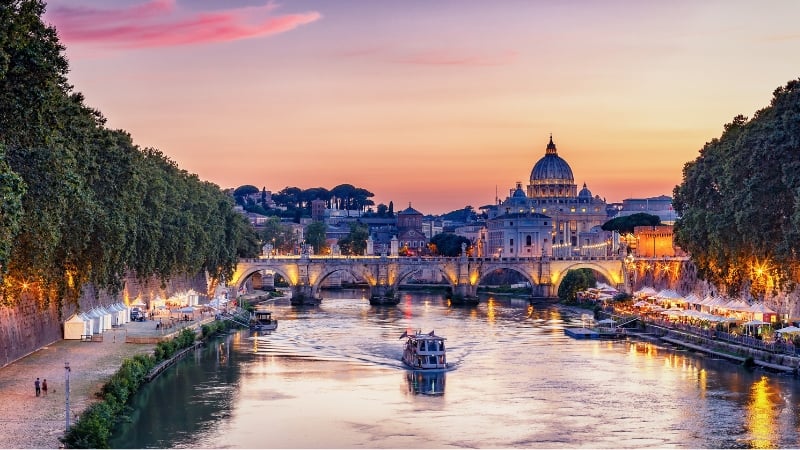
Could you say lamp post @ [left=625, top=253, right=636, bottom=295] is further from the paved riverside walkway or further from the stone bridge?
the paved riverside walkway

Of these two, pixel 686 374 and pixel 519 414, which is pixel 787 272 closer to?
pixel 686 374

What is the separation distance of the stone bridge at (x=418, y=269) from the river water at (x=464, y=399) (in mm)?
44643

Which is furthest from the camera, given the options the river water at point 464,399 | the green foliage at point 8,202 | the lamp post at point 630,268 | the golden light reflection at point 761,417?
the lamp post at point 630,268

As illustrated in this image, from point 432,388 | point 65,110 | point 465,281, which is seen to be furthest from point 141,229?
point 465,281

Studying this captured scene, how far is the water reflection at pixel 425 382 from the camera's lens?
48.2 meters

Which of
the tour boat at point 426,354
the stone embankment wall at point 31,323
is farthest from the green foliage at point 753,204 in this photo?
the stone embankment wall at point 31,323

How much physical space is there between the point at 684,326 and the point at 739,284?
206 inches

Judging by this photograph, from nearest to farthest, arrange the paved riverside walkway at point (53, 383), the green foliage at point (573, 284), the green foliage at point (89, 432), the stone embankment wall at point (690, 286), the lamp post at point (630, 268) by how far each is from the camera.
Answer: the green foliage at point (89, 432) < the paved riverside walkway at point (53, 383) < the stone embankment wall at point (690, 286) < the green foliage at point (573, 284) < the lamp post at point (630, 268)

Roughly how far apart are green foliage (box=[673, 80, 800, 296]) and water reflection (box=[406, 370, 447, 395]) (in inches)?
616

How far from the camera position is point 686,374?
5319 cm

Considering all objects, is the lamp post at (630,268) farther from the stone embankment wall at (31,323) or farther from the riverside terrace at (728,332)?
the stone embankment wall at (31,323)

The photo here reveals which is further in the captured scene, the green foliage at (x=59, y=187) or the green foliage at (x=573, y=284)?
the green foliage at (x=573, y=284)

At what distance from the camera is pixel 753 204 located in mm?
54938

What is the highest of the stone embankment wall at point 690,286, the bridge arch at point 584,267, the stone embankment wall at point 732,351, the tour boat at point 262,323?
the bridge arch at point 584,267
